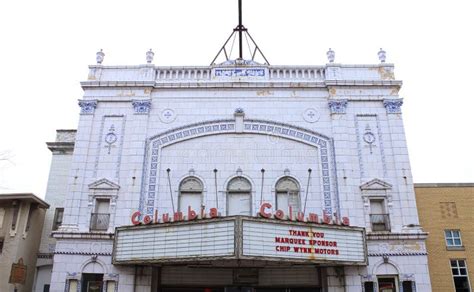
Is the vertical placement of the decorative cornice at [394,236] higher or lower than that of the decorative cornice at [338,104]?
lower

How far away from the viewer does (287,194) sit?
19359 mm

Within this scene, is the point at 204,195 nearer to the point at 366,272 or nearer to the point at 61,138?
the point at 366,272

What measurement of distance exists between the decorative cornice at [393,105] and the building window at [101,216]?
45.9 feet

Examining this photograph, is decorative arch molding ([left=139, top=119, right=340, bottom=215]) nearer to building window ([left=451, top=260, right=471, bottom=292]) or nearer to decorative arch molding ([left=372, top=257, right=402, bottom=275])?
decorative arch molding ([left=372, top=257, right=402, bottom=275])

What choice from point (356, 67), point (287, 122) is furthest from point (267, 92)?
point (356, 67)

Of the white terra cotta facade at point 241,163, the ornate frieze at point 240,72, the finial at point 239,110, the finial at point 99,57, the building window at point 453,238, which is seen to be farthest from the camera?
the finial at point 99,57

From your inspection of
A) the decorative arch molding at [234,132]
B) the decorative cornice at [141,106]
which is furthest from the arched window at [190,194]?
the decorative cornice at [141,106]

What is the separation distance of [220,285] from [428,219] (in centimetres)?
1108

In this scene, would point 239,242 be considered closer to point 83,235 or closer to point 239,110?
point 83,235

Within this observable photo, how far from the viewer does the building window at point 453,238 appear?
2088 cm

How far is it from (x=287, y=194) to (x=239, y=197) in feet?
7.24

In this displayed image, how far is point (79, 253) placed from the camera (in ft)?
59.7

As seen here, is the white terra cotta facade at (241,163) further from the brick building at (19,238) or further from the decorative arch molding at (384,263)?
the brick building at (19,238)

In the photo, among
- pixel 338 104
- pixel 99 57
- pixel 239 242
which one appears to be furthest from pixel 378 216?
pixel 99 57
